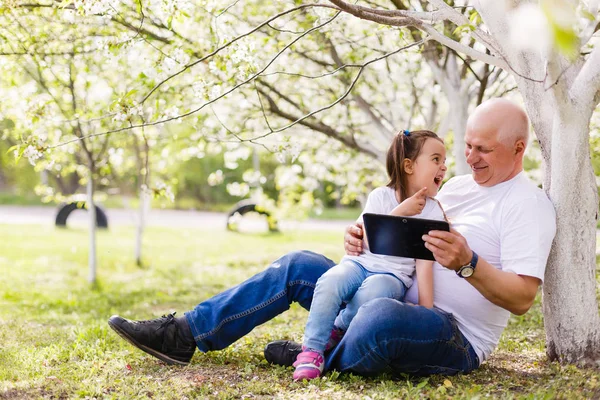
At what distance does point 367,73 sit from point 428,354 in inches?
190

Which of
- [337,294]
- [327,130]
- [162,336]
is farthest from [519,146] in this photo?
[327,130]

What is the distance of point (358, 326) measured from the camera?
309 cm

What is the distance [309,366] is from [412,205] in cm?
90

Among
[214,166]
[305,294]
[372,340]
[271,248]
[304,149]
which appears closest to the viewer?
[372,340]

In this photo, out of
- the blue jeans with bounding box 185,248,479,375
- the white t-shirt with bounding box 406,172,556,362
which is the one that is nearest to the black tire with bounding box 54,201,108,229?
the blue jeans with bounding box 185,248,479,375

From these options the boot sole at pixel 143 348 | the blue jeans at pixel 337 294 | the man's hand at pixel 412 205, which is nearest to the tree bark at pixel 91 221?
the boot sole at pixel 143 348

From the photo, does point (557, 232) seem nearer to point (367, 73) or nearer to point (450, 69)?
point (450, 69)

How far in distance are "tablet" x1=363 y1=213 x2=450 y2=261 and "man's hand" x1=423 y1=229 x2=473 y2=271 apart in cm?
4

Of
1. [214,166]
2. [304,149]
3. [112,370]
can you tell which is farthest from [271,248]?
[214,166]

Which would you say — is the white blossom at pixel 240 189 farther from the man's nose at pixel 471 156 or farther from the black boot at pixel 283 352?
the man's nose at pixel 471 156

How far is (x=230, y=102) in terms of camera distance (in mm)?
7488

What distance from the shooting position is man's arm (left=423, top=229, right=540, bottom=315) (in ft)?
9.13

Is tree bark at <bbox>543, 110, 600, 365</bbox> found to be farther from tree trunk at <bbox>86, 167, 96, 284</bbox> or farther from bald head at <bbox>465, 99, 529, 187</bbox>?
tree trunk at <bbox>86, 167, 96, 284</bbox>

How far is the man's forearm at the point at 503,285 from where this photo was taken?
112 inches
